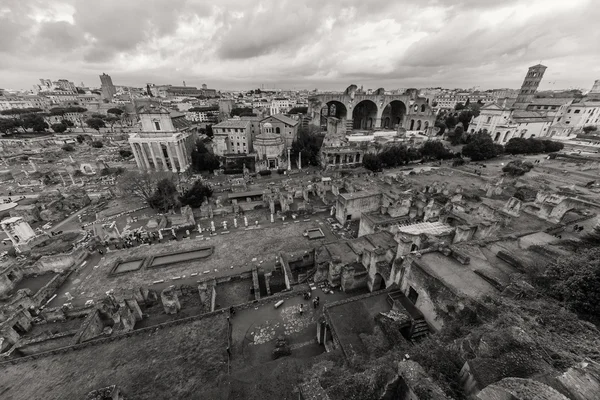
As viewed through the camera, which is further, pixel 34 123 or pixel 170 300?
pixel 34 123

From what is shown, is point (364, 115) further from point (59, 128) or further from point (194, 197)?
point (59, 128)

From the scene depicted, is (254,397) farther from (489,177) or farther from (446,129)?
(446,129)

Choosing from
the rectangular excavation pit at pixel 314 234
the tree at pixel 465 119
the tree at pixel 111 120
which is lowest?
the rectangular excavation pit at pixel 314 234

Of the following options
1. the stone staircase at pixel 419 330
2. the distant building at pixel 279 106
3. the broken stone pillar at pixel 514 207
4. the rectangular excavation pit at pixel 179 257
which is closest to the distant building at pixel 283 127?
the rectangular excavation pit at pixel 179 257

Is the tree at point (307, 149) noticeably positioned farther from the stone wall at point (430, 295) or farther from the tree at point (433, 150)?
the stone wall at point (430, 295)

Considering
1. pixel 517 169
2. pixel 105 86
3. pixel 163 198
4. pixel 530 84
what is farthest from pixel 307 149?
pixel 105 86

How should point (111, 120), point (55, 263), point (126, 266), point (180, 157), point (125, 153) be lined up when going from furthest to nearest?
point (111, 120) → point (125, 153) → point (180, 157) → point (126, 266) → point (55, 263)
